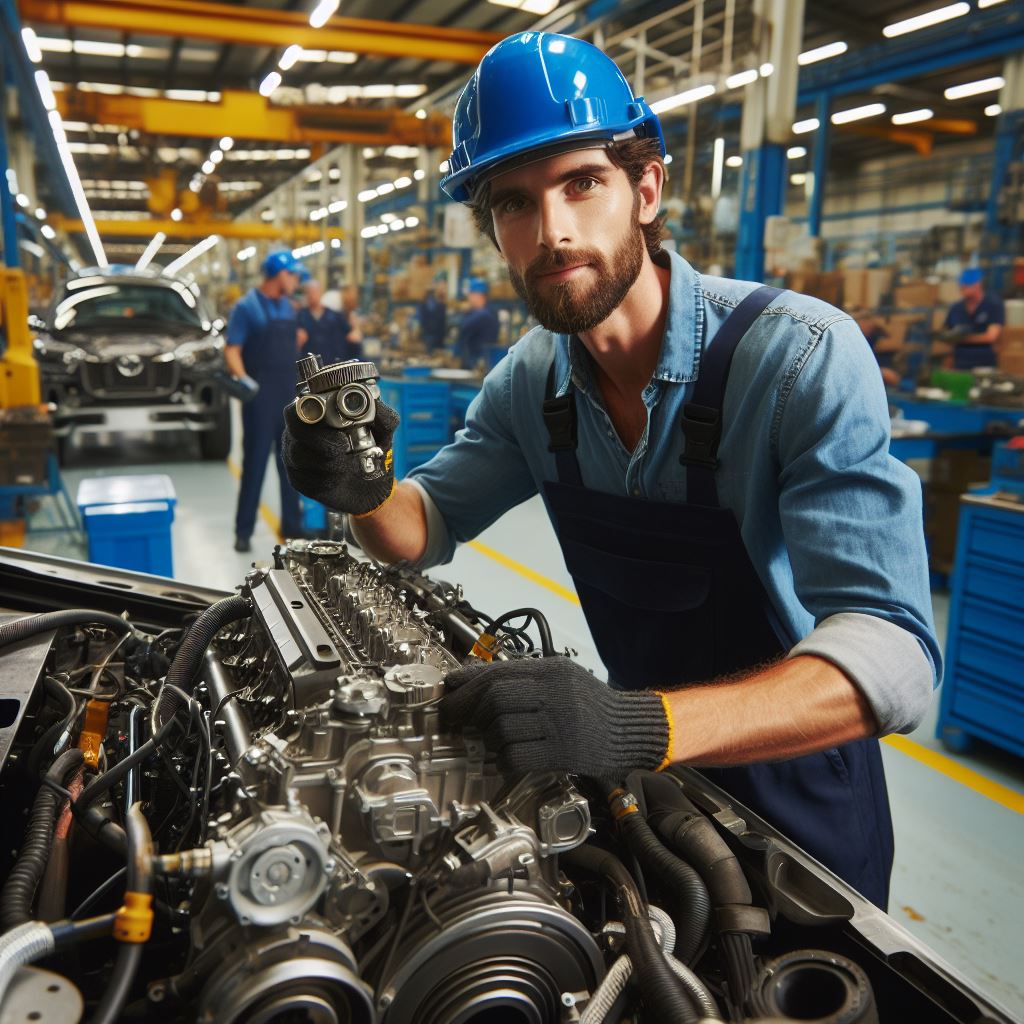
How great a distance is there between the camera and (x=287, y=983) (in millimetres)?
908

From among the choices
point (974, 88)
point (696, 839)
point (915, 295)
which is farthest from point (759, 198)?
point (974, 88)

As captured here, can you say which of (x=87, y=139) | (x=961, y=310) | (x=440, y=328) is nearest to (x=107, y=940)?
(x=961, y=310)

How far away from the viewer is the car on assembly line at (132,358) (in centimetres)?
789

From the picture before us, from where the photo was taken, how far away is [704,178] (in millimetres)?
7805

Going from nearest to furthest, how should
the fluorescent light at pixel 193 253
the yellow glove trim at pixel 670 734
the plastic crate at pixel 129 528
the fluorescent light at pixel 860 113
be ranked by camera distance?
1. the yellow glove trim at pixel 670 734
2. the plastic crate at pixel 129 528
3. the fluorescent light at pixel 860 113
4. the fluorescent light at pixel 193 253

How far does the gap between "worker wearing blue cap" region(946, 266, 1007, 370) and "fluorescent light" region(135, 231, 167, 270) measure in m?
28.0

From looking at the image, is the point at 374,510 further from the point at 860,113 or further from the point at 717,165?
the point at 860,113

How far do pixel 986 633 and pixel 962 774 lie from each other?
0.51 m

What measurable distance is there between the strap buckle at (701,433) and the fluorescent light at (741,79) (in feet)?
19.6

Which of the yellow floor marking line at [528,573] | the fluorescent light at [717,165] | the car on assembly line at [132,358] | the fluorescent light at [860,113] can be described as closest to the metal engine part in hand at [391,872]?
the yellow floor marking line at [528,573]

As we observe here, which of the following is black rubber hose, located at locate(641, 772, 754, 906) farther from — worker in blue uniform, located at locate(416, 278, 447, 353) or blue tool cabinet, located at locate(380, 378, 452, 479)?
worker in blue uniform, located at locate(416, 278, 447, 353)

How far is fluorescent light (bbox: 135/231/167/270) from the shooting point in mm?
34966

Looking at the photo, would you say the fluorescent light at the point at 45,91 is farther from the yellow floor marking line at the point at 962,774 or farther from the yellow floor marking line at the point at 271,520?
the yellow floor marking line at the point at 962,774

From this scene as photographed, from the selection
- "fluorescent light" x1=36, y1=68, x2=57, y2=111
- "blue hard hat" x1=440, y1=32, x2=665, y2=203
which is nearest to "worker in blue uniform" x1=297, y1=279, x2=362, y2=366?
"blue hard hat" x1=440, y1=32, x2=665, y2=203
